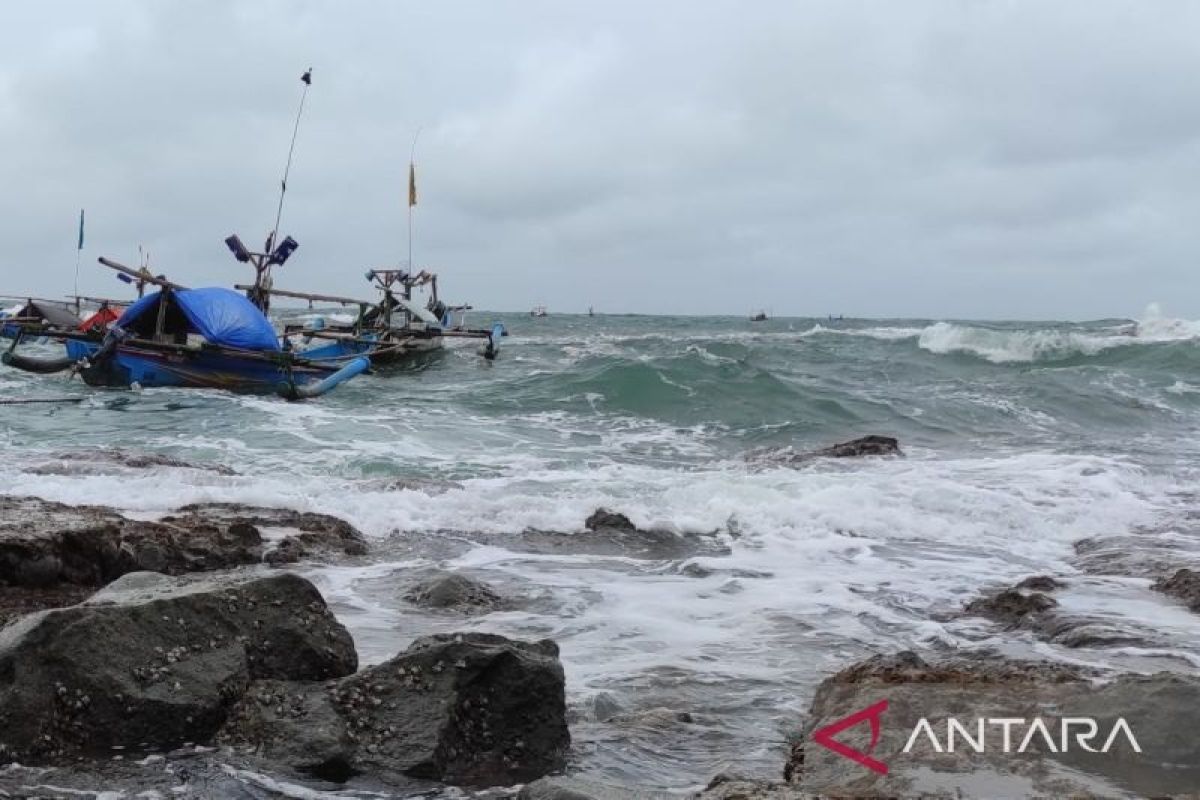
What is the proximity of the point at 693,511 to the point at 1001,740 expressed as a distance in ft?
20.8

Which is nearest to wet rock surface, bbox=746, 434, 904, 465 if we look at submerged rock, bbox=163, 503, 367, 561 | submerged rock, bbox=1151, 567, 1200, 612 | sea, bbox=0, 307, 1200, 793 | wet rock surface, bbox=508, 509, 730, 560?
sea, bbox=0, 307, 1200, 793

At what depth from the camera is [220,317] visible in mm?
20109

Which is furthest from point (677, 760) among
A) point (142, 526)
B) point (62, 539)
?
point (142, 526)

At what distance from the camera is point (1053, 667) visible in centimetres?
493

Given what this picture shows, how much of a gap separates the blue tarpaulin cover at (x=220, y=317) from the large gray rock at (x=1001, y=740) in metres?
17.9

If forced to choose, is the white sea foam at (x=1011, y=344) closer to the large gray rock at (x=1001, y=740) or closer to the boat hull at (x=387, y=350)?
the boat hull at (x=387, y=350)

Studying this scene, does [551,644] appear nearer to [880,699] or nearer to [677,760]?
[677,760]

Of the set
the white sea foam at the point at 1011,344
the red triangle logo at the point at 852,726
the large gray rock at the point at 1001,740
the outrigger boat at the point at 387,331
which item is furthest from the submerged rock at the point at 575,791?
the white sea foam at the point at 1011,344

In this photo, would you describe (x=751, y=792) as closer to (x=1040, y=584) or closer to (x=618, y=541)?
(x=1040, y=584)

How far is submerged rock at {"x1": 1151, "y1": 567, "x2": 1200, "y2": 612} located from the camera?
6809mm

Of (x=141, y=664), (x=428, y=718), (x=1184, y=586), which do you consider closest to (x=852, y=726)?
(x=428, y=718)

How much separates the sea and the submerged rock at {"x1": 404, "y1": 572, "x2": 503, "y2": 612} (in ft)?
0.51

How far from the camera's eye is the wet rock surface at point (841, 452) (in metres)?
14.2

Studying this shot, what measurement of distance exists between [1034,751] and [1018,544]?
6.33 metres
